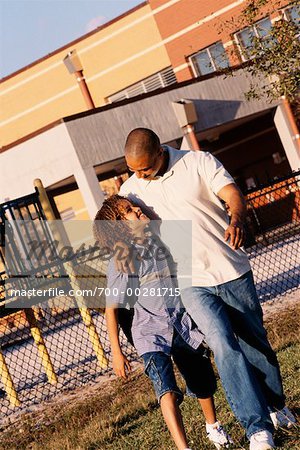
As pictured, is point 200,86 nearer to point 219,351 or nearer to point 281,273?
point 281,273

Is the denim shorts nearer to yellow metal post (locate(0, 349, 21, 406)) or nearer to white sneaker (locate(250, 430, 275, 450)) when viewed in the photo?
white sneaker (locate(250, 430, 275, 450))

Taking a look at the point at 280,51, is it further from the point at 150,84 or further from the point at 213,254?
the point at 150,84

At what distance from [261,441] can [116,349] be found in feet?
3.22

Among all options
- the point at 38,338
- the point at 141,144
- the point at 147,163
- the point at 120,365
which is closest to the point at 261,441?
the point at 120,365

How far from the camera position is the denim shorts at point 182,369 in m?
5.30

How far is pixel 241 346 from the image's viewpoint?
563 cm

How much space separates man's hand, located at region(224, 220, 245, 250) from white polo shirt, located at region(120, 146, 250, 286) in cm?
26

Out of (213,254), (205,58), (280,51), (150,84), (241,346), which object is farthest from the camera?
(150,84)

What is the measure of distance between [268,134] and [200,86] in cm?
725

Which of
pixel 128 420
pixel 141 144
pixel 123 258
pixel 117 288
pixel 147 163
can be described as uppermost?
pixel 141 144

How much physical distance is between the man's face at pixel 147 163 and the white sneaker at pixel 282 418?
1.67m

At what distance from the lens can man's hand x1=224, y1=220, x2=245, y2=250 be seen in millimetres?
4941

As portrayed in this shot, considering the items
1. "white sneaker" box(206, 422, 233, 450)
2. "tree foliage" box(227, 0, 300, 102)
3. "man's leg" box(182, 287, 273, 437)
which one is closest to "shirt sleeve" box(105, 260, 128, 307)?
"man's leg" box(182, 287, 273, 437)

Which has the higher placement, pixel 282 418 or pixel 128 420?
pixel 282 418
